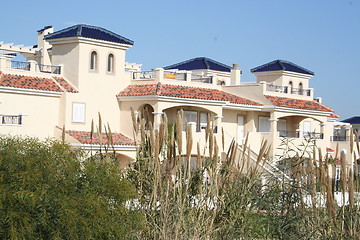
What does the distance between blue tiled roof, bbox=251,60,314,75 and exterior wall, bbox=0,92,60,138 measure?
1887cm

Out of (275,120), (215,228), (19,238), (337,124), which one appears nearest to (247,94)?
(275,120)

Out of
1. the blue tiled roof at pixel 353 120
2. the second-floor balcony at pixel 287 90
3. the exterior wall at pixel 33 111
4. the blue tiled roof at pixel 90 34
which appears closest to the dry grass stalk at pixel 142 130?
the exterior wall at pixel 33 111

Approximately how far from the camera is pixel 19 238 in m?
11.9

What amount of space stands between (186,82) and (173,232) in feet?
82.0

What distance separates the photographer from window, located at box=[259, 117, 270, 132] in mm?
43000

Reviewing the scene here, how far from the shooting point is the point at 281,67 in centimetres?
4791

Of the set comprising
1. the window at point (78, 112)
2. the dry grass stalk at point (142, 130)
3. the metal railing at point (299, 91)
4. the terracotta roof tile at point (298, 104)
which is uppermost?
the metal railing at point (299, 91)

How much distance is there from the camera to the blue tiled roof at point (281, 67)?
158ft

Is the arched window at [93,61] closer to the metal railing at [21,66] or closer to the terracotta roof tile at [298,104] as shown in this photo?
the metal railing at [21,66]

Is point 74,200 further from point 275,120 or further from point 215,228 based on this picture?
point 275,120

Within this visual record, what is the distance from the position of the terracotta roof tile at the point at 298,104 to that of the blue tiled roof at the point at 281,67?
3.27 m

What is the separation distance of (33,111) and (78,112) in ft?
8.36

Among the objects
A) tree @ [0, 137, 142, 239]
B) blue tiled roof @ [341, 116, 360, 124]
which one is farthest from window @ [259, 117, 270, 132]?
tree @ [0, 137, 142, 239]

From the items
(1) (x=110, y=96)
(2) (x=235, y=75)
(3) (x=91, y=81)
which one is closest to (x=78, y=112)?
(3) (x=91, y=81)
